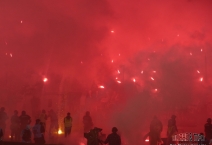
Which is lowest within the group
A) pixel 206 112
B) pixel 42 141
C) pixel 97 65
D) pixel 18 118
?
pixel 42 141

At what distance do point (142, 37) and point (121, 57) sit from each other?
2817 mm

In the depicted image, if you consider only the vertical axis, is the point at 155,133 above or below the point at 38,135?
above

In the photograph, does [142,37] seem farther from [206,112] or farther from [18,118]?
[18,118]

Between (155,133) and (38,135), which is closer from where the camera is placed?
(38,135)

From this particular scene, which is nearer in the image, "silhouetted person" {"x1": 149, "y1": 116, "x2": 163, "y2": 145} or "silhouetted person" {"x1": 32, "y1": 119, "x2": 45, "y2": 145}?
"silhouetted person" {"x1": 32, "y1": 119, "x2": 45, "y2": 145}

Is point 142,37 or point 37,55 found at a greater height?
point 142,37

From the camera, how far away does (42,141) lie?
11.3m

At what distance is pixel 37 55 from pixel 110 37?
6.45 meters

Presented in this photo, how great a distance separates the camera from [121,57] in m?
29.3

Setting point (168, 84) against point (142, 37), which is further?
point (142, 37)

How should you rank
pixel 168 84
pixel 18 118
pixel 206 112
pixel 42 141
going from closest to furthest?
pixel 42 141 < pixel 18 118 < pixel 206 112 < pixel 168 84

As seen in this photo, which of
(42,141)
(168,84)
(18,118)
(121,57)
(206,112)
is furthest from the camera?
(121,57)

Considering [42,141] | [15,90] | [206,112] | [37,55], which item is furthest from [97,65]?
[42,141]

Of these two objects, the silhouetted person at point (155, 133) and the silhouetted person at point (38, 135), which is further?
the silhouetted person at point (155, 133)
